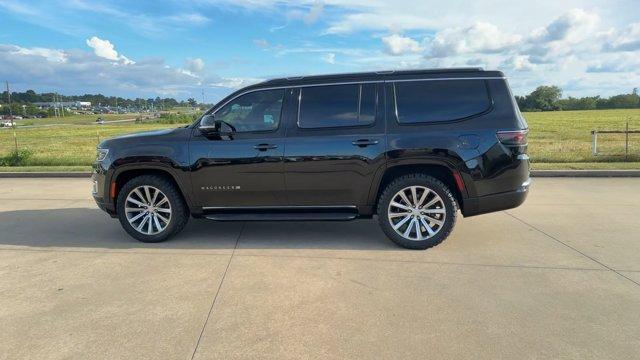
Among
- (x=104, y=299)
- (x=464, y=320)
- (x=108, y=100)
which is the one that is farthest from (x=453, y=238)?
(x=108, y=100)

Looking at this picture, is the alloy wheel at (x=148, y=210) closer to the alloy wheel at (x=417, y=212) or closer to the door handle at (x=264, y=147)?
the door handle at (x=264, y=147)

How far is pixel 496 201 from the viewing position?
16.7 ft

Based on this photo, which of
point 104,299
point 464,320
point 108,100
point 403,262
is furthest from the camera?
point 108,100

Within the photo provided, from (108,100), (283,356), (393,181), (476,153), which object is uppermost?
(108,100)

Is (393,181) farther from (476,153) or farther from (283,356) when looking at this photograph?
(283,356)

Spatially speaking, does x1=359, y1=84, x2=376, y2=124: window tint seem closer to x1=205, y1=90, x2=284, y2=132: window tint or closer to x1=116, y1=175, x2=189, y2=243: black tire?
x1=205, y1=90, x2=284, y2=132: window tint

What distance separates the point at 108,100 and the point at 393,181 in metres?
209

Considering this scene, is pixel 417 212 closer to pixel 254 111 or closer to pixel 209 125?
pixel 254 111

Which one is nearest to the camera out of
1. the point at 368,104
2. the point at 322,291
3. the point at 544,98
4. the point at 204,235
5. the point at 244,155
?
the point at 322,291

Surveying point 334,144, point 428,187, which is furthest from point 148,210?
point 428,187

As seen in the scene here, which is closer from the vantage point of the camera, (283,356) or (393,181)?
(283,356)

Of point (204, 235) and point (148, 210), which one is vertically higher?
point (148, 210)

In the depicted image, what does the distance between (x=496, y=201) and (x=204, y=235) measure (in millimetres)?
3554

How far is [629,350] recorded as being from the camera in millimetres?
3023
